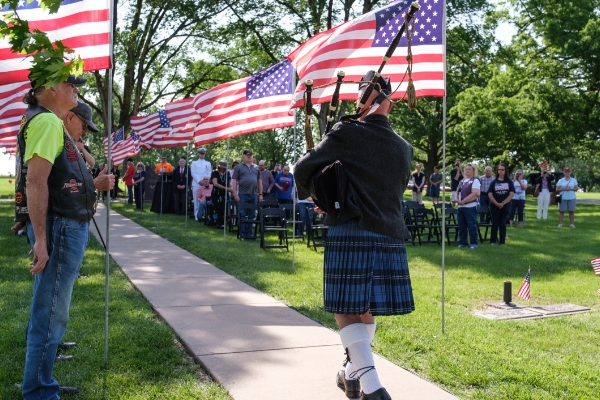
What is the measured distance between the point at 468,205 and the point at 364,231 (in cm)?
1067

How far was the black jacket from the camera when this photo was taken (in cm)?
379

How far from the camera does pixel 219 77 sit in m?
35.3

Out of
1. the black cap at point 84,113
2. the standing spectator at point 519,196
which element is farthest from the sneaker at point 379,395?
the standing spectator at point 519,196

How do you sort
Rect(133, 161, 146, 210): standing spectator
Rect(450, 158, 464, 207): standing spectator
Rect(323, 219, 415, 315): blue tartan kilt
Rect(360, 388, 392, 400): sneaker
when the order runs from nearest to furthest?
Rect(360, 388, 392, 400): sneaker
Rect(323, 219, 415, 315): blue tartan kilt
Rect(450, 158, 464, 207): standing spectator
Rect(133, 161, 146, 210): standing spectator

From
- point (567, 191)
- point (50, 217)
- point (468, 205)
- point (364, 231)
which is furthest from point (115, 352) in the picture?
point (567, 191)

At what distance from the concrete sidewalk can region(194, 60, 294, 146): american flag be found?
3270 millimetres

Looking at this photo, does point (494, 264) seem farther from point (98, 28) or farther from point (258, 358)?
point (98, 28)

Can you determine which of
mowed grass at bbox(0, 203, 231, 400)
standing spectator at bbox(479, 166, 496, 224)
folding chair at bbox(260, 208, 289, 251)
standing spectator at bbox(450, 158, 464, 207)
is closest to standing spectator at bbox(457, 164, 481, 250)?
standing spectator at bbox(479, 166, 496, 224)

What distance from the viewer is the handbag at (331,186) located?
12.2 ft

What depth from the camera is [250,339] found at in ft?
18.2

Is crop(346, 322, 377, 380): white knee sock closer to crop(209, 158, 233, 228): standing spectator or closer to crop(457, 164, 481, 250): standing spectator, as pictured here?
crop(457, 164, 481, 250): standing spectator

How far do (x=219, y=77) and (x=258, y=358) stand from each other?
31.7 m

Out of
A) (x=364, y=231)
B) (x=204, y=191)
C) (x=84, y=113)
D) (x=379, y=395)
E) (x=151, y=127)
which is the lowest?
(x=379, y=395)

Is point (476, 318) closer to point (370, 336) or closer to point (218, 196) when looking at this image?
point (370, 336)
